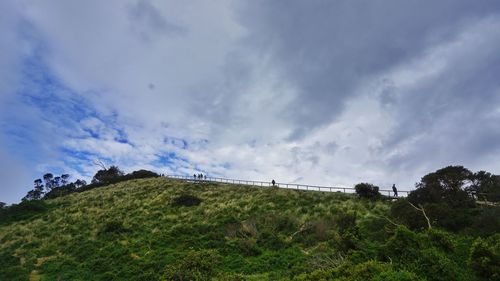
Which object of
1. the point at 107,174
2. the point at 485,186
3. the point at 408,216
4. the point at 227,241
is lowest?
the point at 227,241

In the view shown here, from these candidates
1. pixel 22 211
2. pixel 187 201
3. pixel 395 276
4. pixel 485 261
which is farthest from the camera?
pixel 22 211

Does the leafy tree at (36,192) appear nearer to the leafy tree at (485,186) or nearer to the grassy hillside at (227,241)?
the grassy hillside at (227,241)

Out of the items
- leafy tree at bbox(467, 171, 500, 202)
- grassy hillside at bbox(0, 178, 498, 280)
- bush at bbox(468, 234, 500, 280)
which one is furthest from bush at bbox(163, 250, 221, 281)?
leafy tree at bbox(467, 171, 500, 202)

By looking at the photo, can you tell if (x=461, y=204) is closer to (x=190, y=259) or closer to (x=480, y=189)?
(x=480, y=189)

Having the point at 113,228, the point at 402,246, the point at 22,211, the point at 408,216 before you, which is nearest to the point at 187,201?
the point at 113,228

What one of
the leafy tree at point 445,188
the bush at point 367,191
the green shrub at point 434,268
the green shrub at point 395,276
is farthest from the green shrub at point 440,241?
the bush at point 367,191

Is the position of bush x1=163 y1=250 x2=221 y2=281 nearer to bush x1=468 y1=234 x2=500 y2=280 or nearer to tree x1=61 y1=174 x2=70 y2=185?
bush x1=468 y1=234 x2=500 y2=280

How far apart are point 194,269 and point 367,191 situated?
26.4 m

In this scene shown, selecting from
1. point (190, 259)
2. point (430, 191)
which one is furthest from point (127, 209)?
point (430, 191)

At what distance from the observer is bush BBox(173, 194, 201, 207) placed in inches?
1740

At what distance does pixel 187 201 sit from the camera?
44.9 m

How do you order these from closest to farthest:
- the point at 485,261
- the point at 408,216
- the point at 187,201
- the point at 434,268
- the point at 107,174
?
the point at 485,261, the point at 434,268, the point at 408,216, the point at 187,201, the point at 107,174

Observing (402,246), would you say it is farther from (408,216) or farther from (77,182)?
(77,182)

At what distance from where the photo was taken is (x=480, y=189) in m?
28.0
